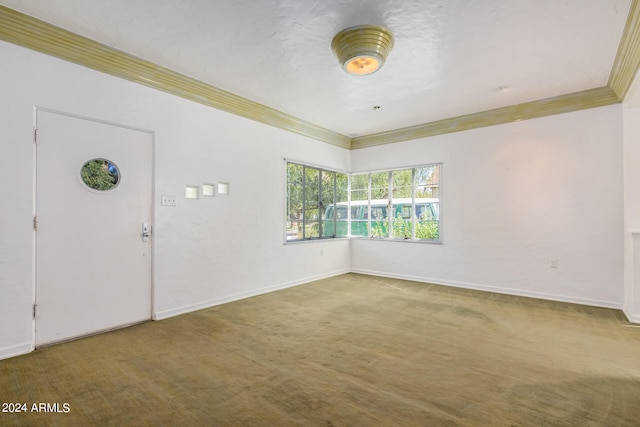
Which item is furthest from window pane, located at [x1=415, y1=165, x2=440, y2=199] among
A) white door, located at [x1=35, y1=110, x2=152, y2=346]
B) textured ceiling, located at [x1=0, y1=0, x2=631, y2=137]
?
white door, located at [x1=35, y1=110, x2=152, y2=346]

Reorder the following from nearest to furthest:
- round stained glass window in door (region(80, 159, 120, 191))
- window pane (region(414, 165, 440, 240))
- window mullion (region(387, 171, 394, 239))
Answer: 1. round stained glass window in door (region(80, 159, 120, 191))
2. window pane (region(414, 165, 440, 240))
3. window mullion (region(387, 171, 394, 239))

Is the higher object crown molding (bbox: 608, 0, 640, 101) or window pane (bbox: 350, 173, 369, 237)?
crown molding (bbox: 608, 0, 640, 101)

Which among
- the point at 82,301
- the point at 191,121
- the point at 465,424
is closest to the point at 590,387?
the point at 465,424

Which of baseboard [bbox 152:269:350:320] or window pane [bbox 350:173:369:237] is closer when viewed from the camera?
baseboard [bbox 152:269:350:320]

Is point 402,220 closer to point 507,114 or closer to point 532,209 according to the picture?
point 532,209

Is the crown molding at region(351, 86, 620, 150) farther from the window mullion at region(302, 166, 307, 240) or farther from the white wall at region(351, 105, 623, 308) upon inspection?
the window mullion at region(302, 166, 307, 240)

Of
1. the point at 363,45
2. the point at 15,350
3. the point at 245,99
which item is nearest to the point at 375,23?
the point at 363,45

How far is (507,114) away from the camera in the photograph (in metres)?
4.80

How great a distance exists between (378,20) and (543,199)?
3.73m

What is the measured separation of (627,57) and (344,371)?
4278 millimetres

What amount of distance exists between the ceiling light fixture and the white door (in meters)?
2.45

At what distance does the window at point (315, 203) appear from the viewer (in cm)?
553

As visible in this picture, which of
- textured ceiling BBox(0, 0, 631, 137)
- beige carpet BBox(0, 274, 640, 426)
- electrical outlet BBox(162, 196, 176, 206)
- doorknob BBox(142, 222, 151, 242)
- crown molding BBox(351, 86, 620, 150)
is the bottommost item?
beige carpet BBox(0, 274, 640, 426)

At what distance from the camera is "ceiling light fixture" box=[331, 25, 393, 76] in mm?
2806
